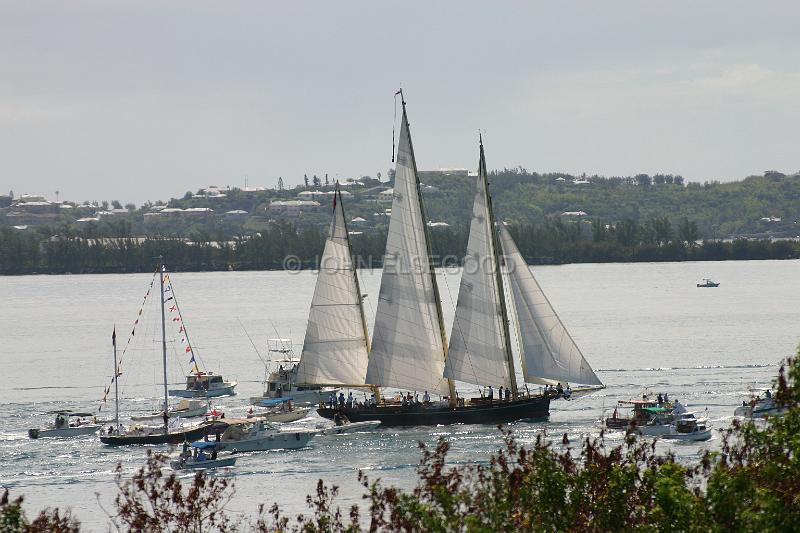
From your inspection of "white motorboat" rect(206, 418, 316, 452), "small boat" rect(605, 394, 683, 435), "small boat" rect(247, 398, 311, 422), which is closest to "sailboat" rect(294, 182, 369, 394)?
"small boat" rect(247, 398, 311, 422)

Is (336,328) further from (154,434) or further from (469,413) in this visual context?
(154,434)

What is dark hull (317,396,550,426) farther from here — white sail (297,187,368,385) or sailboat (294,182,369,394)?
white sail (297,187,368,385)

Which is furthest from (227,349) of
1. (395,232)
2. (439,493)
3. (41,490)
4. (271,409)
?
(439,493)

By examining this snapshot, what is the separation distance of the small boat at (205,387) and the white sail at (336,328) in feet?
49.2

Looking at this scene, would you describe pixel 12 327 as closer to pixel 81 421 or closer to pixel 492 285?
pixel 81 421

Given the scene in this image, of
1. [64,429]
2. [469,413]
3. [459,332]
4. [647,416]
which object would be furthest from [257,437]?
[647,416]

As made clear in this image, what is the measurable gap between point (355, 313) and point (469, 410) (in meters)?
7.82

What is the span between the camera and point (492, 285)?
62.6m

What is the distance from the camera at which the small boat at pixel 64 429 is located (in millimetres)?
60900

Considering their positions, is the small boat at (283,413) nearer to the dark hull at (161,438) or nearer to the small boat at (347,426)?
the small boat at (347,426)

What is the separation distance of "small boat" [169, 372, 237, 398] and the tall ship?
16.1m

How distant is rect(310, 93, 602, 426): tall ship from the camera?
61.7 meters

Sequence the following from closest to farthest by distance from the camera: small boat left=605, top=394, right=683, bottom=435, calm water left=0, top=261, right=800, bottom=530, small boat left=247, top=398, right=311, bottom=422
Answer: calm water left=0, top=261, right=800, bottom=530
small boat left=605, top=394, right=683, bottom=435
small boat left=247, top=398, right=311, bottom=422

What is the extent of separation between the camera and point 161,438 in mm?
59594
